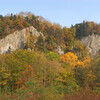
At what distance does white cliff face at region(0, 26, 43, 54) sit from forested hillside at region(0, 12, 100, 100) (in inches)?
51.7

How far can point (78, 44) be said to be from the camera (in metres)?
58.1

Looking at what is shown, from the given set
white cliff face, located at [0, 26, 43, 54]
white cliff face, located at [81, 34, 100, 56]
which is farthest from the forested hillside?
white cliff face, located at [81, 34, 100, 56]

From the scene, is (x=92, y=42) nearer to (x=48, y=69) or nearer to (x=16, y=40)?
(x=16, y=40)

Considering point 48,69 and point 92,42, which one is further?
point 92,42

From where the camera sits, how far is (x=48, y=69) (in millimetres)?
23359

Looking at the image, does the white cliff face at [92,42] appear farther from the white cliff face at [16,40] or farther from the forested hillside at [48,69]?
the white cliff face at [16,40]

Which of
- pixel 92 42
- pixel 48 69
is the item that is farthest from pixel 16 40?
pixel 92 42

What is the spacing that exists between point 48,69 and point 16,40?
26.3 metres

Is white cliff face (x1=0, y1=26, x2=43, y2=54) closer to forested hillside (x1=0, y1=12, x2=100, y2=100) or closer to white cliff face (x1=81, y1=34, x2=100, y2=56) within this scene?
forested hillside (x1=0, y1=12, x2=100, y2=100)

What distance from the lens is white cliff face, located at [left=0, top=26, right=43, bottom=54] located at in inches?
1709

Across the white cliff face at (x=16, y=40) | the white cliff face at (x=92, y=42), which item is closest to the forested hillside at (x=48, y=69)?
the white cliff face at (x=16, y=40)

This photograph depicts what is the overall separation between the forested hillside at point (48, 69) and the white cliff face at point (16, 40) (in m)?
1.31

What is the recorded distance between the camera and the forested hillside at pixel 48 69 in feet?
19.3

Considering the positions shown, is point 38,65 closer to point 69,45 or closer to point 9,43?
point 9,43
